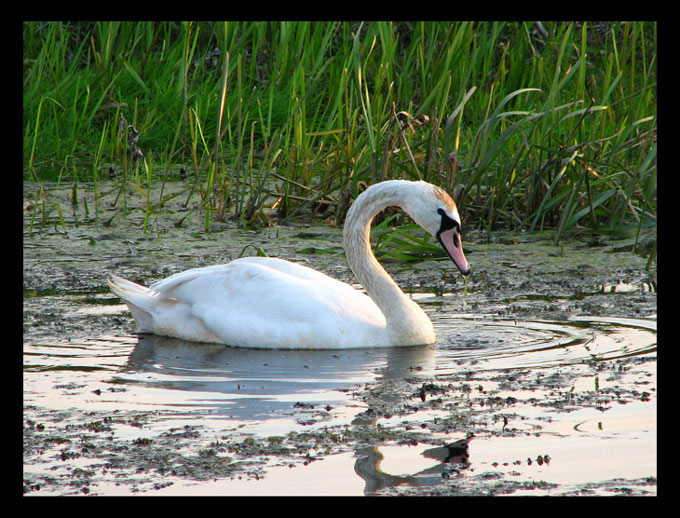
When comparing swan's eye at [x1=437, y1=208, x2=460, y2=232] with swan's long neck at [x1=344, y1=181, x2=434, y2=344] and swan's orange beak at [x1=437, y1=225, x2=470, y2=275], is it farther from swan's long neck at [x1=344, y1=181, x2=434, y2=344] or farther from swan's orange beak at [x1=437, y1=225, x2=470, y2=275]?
swan's long neck at [x1=344, y1=181, x2=434, y2=344]

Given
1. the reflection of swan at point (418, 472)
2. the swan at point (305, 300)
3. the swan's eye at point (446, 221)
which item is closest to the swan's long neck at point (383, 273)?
the swan at point (305, 300)

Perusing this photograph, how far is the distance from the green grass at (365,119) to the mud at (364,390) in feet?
1.32

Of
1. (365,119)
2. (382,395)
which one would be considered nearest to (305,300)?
(382,395)

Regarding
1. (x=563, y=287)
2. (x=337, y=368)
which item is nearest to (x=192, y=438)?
(x=337, y=368)

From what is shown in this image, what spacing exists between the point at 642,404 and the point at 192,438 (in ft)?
5.59

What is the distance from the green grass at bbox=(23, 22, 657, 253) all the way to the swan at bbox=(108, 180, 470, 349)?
5.00 feet

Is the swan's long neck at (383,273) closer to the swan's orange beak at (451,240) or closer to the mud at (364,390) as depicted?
the mud at (364,390)

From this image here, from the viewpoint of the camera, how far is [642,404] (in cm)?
446

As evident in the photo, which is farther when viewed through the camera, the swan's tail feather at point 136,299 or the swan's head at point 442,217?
the swan's tail feather at point 136,299

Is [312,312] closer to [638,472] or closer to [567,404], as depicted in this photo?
[567,404]

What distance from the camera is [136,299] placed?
596 cm

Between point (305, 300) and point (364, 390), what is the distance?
95 centimetres

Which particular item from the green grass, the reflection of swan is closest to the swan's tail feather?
the green grass

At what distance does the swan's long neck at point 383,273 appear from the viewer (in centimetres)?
559
